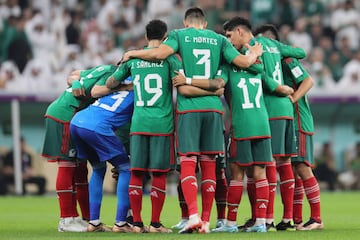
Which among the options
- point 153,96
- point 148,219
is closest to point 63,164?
point 153,96

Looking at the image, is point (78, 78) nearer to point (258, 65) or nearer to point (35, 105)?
point (258, 65)

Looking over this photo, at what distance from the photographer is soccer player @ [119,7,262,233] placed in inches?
474

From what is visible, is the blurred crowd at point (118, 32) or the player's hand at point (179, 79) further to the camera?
the blurred crowd at point (118, 32)

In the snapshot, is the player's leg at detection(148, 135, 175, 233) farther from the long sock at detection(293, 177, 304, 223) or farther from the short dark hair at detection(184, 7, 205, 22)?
the long sock at detection(293, 177, 304, 223)

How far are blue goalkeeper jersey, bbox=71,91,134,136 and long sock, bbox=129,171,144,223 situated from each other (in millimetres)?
678

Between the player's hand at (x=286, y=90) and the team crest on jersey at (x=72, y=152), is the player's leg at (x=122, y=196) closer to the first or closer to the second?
the team crest on jersey at (x=72, y=152)

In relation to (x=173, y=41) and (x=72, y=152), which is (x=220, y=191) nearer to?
(x=72, y=152)

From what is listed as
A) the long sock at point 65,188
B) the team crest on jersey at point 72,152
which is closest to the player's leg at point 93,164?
the team crest on jersey at point 72,152

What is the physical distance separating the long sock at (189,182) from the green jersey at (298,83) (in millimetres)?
1862

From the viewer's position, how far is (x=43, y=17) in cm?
2697

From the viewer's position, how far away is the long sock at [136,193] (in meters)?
12.3

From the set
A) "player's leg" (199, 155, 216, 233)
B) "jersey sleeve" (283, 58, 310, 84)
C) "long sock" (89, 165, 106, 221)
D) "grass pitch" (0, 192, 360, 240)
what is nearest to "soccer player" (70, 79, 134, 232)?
"long sock" (89, 165, 106, 221)

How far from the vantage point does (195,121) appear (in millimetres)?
Result: 12070

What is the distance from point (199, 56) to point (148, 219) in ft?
13.5
